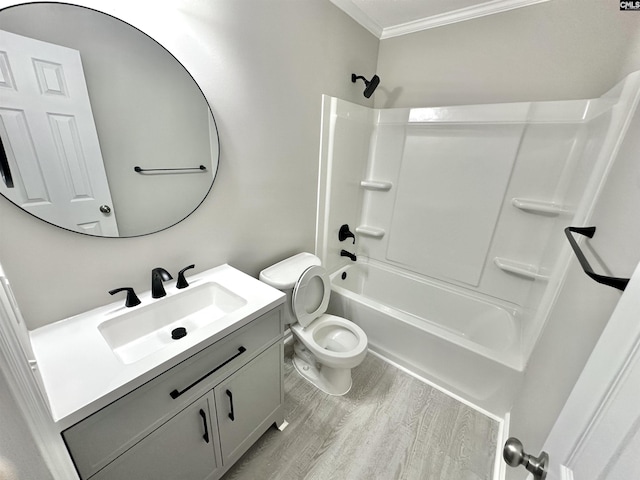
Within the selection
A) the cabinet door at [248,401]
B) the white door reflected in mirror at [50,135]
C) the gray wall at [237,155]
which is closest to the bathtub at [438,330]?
the gray wall at [237,155]

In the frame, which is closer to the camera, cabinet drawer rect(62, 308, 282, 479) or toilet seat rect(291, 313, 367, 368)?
cabinet drawer rect(62, 308, 282, 479)

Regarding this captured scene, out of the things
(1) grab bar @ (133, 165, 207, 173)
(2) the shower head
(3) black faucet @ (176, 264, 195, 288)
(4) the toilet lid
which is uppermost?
(2) the shower head

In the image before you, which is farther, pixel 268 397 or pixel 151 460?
pixel 268 397

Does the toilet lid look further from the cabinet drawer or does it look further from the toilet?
the cabinet drawer

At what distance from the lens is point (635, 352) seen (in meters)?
0.34

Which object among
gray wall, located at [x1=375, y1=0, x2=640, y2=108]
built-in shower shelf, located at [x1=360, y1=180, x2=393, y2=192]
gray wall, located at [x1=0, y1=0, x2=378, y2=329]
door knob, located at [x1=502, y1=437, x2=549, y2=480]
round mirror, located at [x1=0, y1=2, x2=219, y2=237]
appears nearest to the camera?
door knob, located at [x1=502, y1=437, x2=549, y2=480]

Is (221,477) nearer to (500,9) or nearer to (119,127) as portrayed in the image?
(119,127)

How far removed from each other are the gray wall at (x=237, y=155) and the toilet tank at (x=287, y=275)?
10 centimetres

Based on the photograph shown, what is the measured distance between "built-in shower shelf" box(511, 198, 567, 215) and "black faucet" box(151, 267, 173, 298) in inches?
83.6

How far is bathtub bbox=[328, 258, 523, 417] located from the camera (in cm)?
150

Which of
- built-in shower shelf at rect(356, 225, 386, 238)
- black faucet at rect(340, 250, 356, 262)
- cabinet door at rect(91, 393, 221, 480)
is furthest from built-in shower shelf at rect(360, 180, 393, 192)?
cabinet door at rect(91, 393, 221, 480)

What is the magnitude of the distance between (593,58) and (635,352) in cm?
197

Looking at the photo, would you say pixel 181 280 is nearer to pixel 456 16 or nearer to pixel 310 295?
pixel 310 295

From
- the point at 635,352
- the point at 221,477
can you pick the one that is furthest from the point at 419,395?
the point at 635,352
